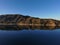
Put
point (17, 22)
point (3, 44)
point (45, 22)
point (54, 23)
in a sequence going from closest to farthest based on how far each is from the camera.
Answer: point (3, 44) → point (54, 23) → point (45, 22) → point (17, 22)

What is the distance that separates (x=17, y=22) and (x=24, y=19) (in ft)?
7.61

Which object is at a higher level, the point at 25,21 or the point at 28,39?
the point at 28,39

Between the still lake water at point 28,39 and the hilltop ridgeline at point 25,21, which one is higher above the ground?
the still lake water at point 28,39

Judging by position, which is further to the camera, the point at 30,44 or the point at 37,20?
the point at 37,20

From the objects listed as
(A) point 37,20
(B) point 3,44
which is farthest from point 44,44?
(A) point 37,20

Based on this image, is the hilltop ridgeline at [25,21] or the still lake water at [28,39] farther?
the hilltop ridgeline at [25,21]

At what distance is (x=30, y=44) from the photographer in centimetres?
771

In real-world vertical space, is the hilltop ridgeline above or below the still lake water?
below

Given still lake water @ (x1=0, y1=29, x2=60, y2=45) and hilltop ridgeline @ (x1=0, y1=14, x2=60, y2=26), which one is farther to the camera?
hilltop ridgeline @ (x1=0, y1=14, x2=60, y2=26)

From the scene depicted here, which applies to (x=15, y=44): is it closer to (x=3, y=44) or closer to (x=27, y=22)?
(x=3, y=44)

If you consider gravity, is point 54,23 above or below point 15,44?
below

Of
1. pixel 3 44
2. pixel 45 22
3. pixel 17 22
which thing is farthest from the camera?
pixel 17 22

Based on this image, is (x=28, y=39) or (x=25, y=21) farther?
(x=25, y=21)

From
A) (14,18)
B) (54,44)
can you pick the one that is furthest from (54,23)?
(54,44)
